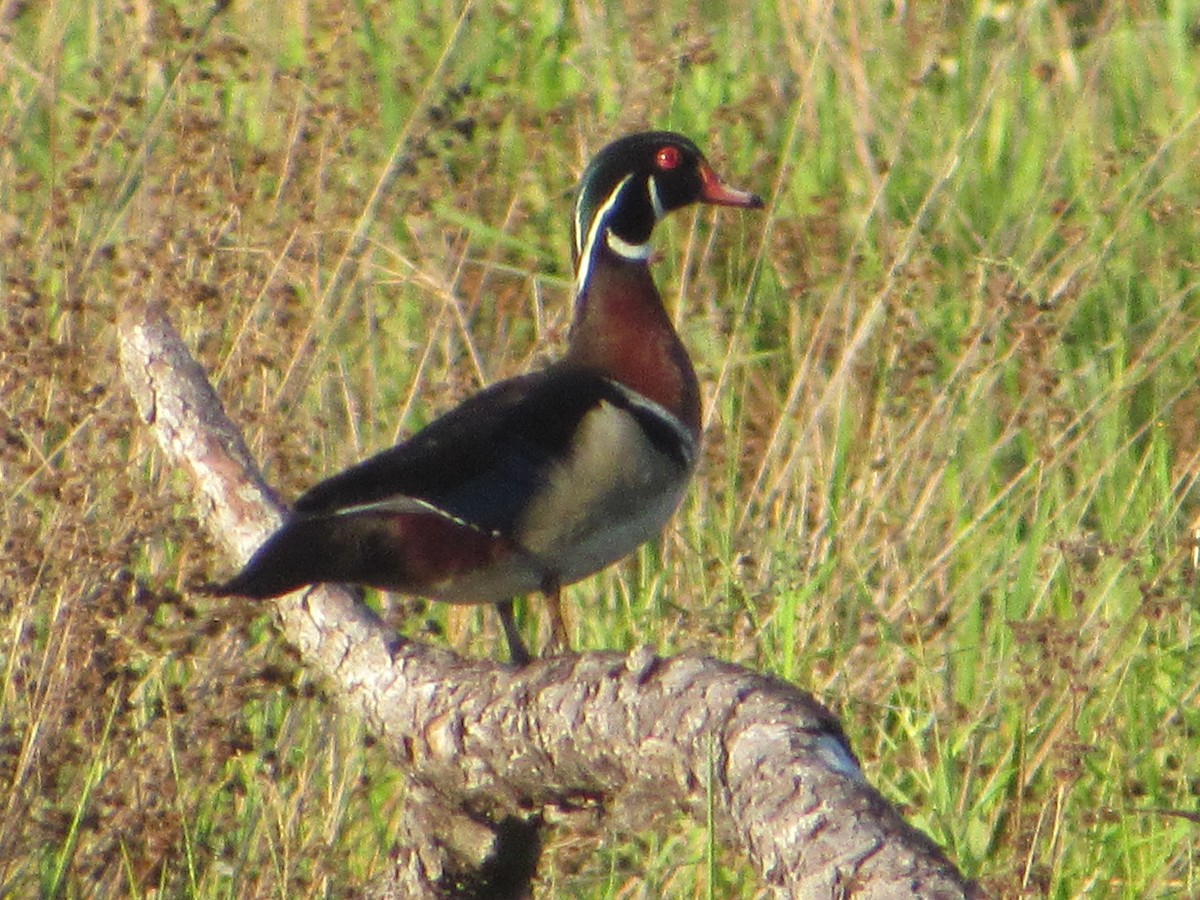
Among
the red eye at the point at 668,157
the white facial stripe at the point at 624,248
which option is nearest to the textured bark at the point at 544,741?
the white facial stripe at the point at 624,248

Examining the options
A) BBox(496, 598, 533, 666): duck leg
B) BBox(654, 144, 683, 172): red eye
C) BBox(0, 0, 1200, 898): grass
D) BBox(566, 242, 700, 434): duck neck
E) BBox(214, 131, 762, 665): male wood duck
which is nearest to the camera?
BBox(214, 131, 762, 665): male wood duck

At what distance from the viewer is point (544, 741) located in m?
2.45

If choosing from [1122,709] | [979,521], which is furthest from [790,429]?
[1122,709]

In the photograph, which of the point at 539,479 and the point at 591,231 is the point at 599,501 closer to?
the point at 539,479

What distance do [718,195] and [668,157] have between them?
0.46 ft

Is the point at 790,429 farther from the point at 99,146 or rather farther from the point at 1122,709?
the point at 99,146

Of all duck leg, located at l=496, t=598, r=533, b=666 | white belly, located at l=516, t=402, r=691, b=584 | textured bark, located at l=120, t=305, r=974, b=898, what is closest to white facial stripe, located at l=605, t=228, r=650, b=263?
white belly, located at l=516, t=402, r=691, b=584

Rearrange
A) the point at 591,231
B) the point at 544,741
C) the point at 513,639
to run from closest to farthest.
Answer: the point at 544,741
the point at 513,639
the point at 591,231

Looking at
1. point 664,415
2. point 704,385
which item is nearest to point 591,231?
point 664,415

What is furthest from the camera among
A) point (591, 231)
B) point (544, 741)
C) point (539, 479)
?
point (591, 231)

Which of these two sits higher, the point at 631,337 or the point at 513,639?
the point at 631,337

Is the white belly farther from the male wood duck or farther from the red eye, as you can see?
the red eye

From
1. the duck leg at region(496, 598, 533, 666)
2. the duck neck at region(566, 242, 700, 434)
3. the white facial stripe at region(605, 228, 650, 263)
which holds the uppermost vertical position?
the white facial stripe at region(605, 228, 650, 263)

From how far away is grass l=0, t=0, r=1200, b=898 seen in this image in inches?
124
